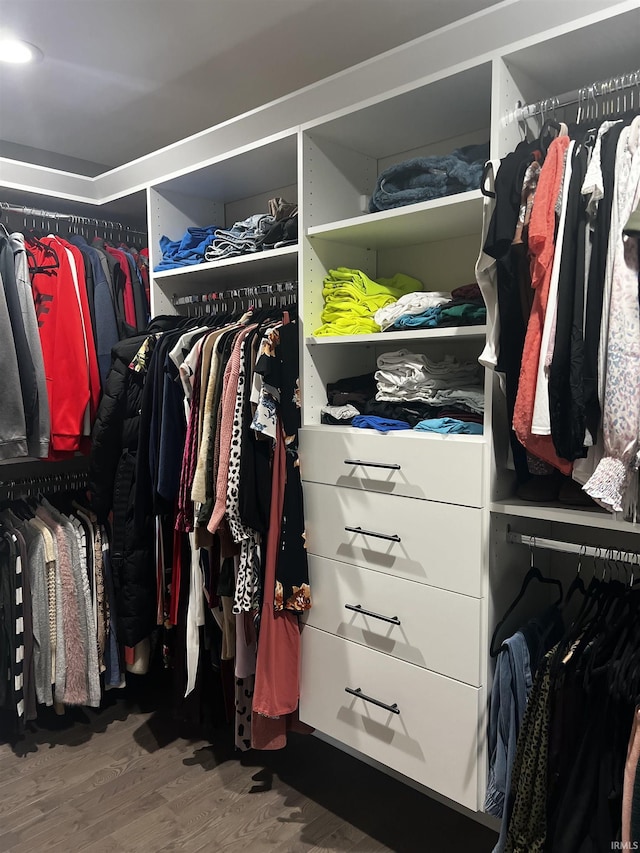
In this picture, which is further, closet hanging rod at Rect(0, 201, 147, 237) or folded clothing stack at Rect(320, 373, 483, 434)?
closet hanging rod at Rect(0, 201, 147, 237)

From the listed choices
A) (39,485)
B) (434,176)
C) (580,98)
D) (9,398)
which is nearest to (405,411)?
(434,176)

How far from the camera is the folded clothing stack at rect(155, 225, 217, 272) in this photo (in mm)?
2439

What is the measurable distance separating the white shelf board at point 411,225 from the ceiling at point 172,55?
692 millimetres

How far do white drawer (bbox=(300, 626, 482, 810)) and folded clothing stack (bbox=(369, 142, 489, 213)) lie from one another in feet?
4.23

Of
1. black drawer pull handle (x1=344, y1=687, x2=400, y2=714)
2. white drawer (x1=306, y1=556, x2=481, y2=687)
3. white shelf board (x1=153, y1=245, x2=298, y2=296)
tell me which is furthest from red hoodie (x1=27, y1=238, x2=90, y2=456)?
black drawer pull handle (x1=344, y1=687, x2=400, y2=714)

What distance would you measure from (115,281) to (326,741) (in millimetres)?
2036

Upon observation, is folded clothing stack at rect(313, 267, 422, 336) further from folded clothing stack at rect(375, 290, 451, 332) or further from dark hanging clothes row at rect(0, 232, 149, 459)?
dark hanging clothes row at rect(0, 232, 149, 459)

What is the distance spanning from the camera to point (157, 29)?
2.10 meters

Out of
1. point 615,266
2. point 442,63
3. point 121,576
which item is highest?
point 442,63

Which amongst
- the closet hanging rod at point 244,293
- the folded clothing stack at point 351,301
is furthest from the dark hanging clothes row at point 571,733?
the closet hanging rod at point 244,293

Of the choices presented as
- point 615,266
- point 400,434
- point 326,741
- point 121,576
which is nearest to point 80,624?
point 121,576

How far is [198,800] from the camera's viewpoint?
2168 mm

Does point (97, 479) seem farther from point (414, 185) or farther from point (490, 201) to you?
point (490, 201)

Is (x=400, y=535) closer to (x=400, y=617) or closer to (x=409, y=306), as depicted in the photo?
(x=400, y=617)
